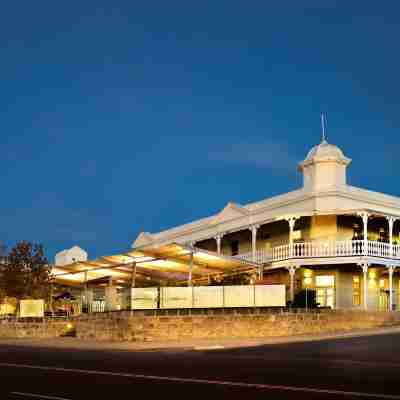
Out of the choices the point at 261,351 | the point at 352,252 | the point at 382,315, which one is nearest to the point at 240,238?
the point at 352,252

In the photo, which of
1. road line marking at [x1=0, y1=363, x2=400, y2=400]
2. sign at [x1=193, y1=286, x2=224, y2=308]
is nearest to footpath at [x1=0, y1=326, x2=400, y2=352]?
sign at [x1=193, y1=286, x2=224, y2=308]

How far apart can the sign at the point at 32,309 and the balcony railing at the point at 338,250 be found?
12.9 metres

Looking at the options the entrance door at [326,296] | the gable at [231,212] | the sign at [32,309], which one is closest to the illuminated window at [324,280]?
the entrance door at [326,296]

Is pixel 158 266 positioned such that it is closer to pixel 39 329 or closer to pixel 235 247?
pixel 39 329

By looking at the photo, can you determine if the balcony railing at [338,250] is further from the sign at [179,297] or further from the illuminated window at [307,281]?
the sign at [179,297]

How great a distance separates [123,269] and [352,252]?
1198 cm

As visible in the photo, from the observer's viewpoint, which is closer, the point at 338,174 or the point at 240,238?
the point at 338,174

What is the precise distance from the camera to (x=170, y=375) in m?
13.6

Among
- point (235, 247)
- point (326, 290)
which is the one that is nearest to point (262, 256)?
point (326, 290)

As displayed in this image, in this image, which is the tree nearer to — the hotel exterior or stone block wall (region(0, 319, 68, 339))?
stone block wall (region(0, 319, 68, 339))

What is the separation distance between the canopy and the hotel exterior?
10.8ft

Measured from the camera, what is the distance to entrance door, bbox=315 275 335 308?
37.1m

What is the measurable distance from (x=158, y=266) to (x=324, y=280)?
34.7 ft

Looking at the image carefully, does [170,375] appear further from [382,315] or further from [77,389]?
[382,315]
